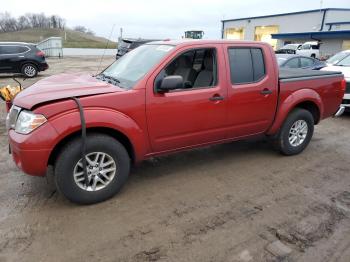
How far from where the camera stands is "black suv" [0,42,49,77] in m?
15.2

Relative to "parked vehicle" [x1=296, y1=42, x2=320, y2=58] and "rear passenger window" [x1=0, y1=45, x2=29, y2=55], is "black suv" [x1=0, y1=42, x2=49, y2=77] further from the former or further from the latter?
"parked vehicle" [x1=296, y1=42, x2=320, y2=58]

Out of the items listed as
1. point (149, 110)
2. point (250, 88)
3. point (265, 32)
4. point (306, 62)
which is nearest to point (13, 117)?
point (149, 110)

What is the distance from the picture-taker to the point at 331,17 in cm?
4178

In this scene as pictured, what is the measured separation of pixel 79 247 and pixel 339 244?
242 centimetres

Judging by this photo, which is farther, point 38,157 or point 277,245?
point 38,157

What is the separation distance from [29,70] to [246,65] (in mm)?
13909

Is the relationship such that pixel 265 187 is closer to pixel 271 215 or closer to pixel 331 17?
pixel 271 215

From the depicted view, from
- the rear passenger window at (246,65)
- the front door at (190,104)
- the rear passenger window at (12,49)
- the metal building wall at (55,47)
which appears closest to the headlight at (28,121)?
the front door at (190,104)

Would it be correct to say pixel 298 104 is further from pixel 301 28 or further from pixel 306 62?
pixel 301 28

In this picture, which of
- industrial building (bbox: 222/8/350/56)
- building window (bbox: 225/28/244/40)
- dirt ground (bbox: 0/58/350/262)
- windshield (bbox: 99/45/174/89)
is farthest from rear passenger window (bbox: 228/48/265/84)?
building window (bbox: 225/28/244/40)

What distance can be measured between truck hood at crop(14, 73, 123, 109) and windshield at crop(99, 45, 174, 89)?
9.1 inches

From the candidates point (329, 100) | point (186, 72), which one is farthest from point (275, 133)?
point (186, 72)

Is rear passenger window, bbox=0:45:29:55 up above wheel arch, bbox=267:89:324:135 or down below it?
above

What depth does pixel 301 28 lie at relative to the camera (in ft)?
148
